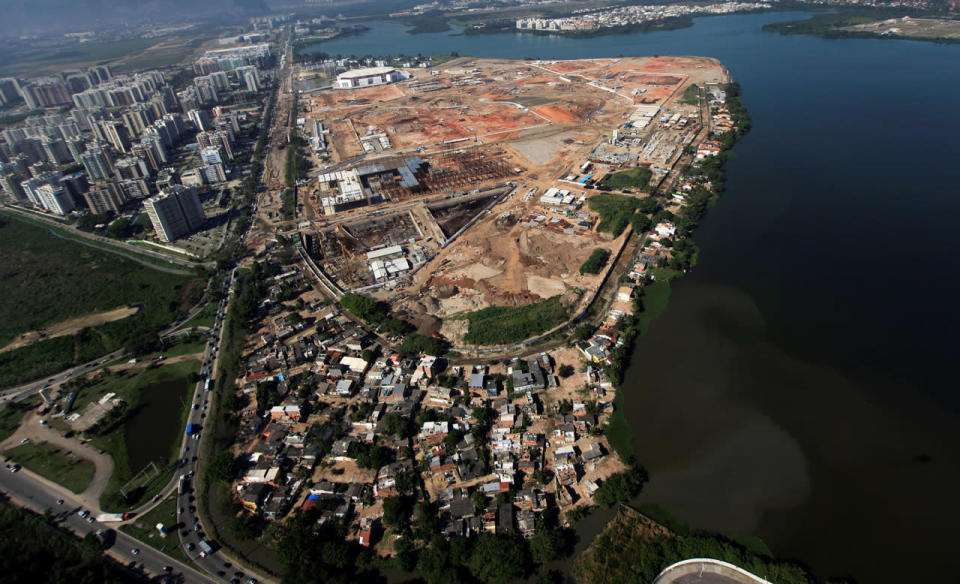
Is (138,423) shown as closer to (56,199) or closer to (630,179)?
(56,199)

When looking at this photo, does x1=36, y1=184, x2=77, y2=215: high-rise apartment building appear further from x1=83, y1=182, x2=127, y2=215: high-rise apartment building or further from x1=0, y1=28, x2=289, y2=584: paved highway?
x1=0, y1=28, x2=289, y2=584: paved highway

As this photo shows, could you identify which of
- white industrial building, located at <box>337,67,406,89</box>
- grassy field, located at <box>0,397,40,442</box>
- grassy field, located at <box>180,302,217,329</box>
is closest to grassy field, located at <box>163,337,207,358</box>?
grassy field, located at <box>180,302,217,329</box>

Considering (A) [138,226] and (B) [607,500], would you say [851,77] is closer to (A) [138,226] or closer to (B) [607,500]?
(B) [607,500]

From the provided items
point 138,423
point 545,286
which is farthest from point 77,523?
point 545,286

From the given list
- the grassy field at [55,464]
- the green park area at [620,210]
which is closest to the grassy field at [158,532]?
the grassy field at [55,464]

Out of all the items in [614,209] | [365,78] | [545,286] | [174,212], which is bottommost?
[545,286]

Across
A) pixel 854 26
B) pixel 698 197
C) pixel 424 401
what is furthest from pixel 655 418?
pixel 854 26
